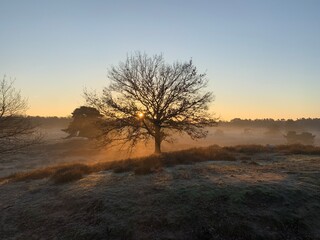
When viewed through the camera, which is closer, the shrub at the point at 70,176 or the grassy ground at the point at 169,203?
the grassy ground at the point at 169,203

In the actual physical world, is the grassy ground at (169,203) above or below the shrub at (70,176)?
below

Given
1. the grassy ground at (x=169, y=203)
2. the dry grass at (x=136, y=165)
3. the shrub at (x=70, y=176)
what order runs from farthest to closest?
the dry grass at (x=136, y=165)
the shrub at (x=70, y=176)
the grassy ground at (x=169, y=203)

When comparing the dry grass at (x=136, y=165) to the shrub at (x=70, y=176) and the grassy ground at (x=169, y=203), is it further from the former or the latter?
the grassy ground at (x=169, y=203)

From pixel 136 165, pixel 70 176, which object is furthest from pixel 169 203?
pixel 70 176

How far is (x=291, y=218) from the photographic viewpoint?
38.8 feet

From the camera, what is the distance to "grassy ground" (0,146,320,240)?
11.3m

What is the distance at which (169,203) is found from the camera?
13219mm

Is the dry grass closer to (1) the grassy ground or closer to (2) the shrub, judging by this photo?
(2) the shrub

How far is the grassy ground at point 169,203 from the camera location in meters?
11.3

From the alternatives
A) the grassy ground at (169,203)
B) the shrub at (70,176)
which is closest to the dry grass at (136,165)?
the shrub at (70,176)

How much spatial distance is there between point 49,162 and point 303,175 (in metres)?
39.8

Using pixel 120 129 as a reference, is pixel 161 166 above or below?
below

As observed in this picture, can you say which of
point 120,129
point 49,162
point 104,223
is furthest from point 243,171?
point 49,162

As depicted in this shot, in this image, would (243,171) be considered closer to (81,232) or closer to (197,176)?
(197,176)
